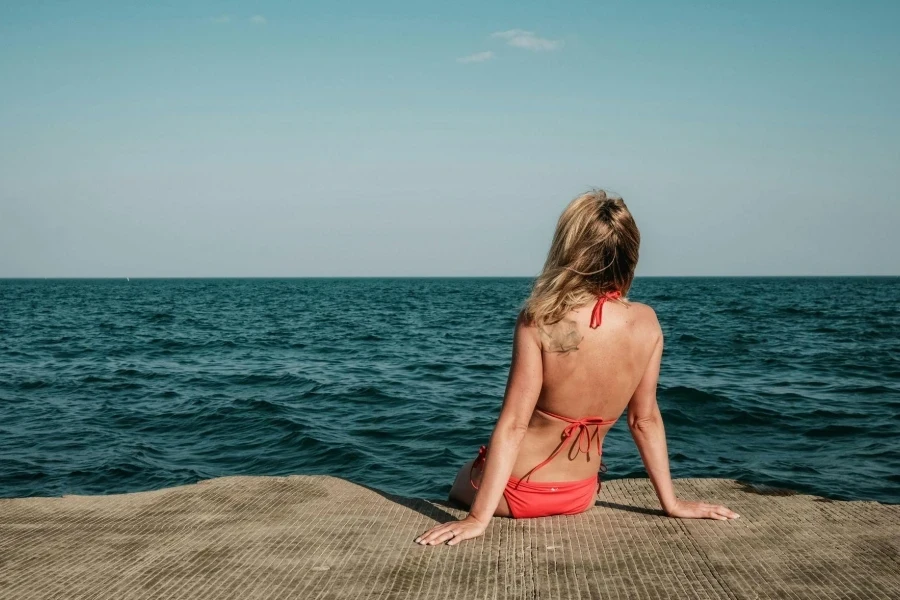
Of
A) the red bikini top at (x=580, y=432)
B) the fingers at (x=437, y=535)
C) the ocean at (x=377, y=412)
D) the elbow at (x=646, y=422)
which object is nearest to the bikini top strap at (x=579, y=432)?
the red bikini top at (x=580, y=432)

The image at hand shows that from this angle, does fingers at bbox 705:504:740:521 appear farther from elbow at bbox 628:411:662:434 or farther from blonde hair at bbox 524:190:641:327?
blonde hair at bbox 524:190:641:327

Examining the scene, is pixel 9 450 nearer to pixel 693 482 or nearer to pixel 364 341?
pixel 693 482

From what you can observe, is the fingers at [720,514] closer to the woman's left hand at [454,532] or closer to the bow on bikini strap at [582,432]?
the bow on bikini strap at [582,432]

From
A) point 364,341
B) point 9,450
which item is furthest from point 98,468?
point 364,341

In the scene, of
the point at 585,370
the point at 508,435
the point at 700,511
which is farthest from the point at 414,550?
the point at 700,511

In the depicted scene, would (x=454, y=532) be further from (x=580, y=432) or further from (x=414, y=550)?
(x=580, y=432)

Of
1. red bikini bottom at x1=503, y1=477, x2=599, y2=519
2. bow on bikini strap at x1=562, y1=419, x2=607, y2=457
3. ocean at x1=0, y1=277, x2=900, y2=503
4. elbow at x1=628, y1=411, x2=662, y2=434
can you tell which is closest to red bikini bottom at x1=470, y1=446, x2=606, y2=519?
red bikini bottom at x1=503, y1=477, x2=599, y2=519

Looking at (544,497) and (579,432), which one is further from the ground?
(579,432)

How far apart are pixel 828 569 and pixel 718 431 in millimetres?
6834

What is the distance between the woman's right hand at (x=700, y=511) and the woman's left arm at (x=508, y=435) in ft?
2.96

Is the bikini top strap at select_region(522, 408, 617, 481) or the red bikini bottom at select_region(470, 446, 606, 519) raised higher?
the bikini top strap at select_region(522, 408, 617, 481)

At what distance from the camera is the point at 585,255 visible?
306 cm

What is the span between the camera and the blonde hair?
3.03m

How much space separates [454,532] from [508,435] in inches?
19.4
